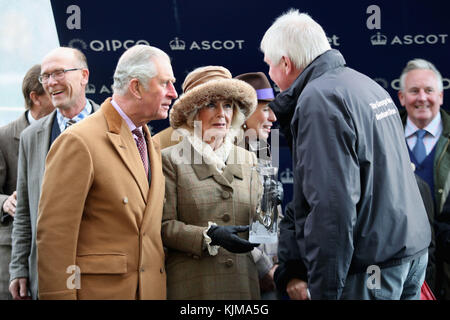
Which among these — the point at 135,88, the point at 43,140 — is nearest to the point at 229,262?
the point at 135,88

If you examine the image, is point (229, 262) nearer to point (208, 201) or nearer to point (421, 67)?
point (208, 201)

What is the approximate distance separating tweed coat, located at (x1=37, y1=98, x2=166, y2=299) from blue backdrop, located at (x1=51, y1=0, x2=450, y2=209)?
179 cm

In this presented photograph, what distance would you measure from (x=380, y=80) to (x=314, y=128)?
7.99 feet

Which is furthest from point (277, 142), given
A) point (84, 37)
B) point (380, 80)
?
point (84, 37)

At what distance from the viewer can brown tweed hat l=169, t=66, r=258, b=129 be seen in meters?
3.46

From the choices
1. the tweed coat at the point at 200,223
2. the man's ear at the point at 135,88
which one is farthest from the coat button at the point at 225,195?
the man's ear at the point at 135,88

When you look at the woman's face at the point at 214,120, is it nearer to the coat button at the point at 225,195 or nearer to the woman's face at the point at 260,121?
the coat button at the point at 225,195

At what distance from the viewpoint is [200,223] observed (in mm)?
3264

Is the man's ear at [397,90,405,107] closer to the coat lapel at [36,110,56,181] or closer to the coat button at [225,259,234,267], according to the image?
the coat button at [225,259,234,267]

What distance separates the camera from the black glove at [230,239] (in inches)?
117

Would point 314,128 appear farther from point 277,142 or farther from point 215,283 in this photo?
point 277,142

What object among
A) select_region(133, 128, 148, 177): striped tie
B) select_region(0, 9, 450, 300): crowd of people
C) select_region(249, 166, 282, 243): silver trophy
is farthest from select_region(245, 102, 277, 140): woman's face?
select_region(133, 128, 148, 177): striped tie

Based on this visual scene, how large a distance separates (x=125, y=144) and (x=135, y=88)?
304mm
